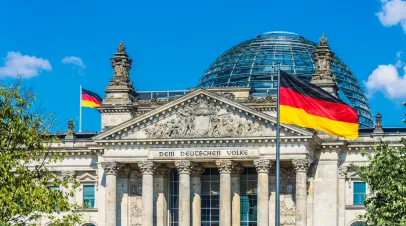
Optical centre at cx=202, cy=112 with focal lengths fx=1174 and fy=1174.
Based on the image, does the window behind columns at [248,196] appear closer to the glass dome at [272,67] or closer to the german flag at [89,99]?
the glass dome at [272,67]

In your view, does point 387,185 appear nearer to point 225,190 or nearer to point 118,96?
point 225,190

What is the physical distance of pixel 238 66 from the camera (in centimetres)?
12644

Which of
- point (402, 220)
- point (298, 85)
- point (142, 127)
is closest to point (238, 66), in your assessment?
point (142, 127)

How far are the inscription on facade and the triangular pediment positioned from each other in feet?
4.59

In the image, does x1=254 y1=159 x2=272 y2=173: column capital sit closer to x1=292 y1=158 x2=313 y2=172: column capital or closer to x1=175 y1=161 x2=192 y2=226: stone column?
x1=292 y1=158 x2=313 y2=172: column capital

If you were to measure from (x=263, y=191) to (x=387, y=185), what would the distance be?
3123 cm

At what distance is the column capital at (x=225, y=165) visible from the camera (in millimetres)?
105875

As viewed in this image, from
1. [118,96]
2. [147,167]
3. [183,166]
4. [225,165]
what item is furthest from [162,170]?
[118,96]

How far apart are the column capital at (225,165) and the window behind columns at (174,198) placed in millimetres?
6335

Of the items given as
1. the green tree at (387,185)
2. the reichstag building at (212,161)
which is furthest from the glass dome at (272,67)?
the green tree at (387,185)

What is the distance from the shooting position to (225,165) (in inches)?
4171

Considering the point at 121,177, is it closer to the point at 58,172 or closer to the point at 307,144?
the point at 58,172

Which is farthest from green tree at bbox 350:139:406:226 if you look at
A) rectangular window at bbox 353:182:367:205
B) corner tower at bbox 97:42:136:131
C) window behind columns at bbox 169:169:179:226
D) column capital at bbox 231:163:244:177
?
corner tower at bbox 97:42:136:131

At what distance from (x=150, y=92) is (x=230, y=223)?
58.1ft
